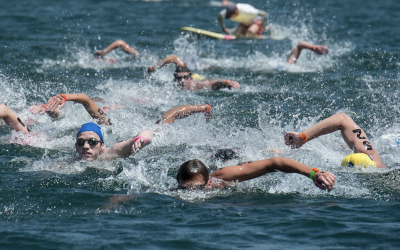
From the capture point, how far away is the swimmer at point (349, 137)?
817 centimetres

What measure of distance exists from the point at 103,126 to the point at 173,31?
11.4m

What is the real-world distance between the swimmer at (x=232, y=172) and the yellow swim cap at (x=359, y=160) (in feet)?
5.92

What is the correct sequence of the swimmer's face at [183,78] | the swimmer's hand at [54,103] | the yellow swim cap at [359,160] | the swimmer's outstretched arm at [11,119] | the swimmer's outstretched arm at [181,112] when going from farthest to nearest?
the swimmer's face at [183,78] → the swimmer's outstretched arm at [181,112] → the swimmer's outstretched arm at [11,119] → the swimmer's hand at [54,103] → the yellow swim cap at [359,160]

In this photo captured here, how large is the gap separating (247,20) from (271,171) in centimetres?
1403

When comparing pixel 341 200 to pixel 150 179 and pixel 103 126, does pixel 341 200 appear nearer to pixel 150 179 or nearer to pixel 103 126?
pixel 150 179

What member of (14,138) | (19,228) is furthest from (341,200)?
(14,138)

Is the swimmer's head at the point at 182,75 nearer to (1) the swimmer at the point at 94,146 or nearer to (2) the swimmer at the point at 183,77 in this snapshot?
(2) the swimmer at the point at 183,77

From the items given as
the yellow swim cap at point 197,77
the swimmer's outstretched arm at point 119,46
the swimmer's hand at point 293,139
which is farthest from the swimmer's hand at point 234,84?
the swimmer's outstretched arm at point 119,46

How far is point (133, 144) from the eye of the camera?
7.68 meters

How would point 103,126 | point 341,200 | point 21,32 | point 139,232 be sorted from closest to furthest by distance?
point 139,232, point 341,200, point 103,126, point 21,32

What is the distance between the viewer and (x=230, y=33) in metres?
20.6

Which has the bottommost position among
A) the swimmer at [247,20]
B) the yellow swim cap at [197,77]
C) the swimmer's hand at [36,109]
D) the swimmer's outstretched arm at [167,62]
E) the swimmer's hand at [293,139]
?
the swimmer's hand at [293,139]

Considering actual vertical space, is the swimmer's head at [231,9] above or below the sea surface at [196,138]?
above

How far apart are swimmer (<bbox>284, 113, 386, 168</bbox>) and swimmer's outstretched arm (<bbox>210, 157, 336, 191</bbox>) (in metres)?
1.20
